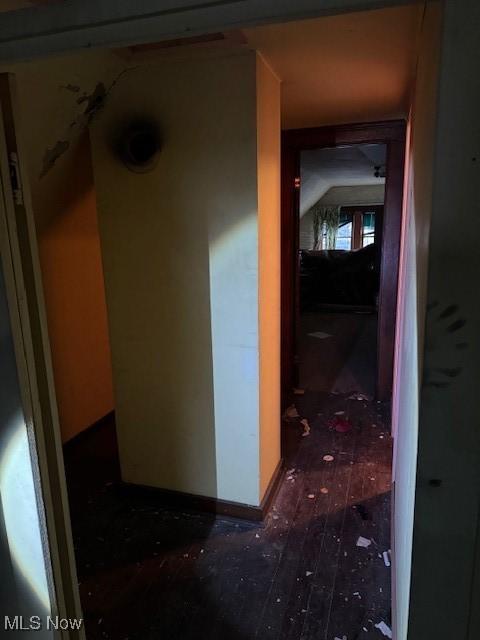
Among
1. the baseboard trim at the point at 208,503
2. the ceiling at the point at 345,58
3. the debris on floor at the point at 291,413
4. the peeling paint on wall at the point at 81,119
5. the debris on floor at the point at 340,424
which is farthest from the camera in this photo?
the debris on floor at the point at 291,413

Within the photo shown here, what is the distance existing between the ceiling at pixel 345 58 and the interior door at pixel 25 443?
3.09 feet

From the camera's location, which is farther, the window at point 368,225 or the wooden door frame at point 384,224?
the window at point 368,225

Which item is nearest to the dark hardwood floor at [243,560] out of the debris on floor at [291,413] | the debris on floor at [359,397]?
the debris on floor at [291,413]

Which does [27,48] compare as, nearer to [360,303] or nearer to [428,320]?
[428,320]

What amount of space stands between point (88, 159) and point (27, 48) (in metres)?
1.66

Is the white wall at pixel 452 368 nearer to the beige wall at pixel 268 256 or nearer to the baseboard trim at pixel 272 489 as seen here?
the beige wall at pixel 268 256

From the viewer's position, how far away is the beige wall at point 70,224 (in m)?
1.56

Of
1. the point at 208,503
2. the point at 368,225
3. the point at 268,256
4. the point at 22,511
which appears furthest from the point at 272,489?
the point at 368,225

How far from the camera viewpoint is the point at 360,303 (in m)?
7.22

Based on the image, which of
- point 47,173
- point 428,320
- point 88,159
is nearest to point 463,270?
point 428,320

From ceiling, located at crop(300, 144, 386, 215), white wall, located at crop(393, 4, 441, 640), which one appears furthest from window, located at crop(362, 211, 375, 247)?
white wall, located at crop(393, 4, 441, 640)

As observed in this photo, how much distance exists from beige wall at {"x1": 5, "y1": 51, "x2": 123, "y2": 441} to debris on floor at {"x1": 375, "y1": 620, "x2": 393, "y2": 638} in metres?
2.19

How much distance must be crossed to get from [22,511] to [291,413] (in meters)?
2.60

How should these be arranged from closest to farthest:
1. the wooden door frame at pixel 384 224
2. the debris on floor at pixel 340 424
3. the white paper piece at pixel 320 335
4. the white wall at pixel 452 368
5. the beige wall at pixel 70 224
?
the white wall at pixel 452 368
the beige wall at pixel 70 224
the wooden door frame at pixel 384 224
the debris on floor at pixel 340 424
the white paper piece at pixel 320 335
